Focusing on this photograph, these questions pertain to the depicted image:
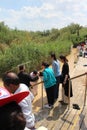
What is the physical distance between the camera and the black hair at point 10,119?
3.68ft

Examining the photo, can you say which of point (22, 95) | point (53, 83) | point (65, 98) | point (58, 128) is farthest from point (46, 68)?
point (22, 95)

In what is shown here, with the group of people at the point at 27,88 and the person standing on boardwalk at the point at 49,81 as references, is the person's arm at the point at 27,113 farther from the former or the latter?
the person standing on boardwalk at the point at 49,81

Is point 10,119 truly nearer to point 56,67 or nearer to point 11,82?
point 11,82

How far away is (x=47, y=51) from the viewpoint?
20281 millimetres

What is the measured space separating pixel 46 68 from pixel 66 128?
1747 mm

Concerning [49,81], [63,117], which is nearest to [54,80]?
[49,81]

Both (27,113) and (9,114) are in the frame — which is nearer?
(9,114)

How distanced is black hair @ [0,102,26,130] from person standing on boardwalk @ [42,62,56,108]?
5.47m

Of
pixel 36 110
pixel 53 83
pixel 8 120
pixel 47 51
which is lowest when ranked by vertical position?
pixel 47 51

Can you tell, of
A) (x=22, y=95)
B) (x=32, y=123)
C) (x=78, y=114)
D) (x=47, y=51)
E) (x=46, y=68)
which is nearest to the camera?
(x=22, y=95)

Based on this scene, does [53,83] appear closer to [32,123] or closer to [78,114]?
[78,114]

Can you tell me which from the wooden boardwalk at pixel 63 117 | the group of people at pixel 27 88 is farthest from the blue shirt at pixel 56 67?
the wooden boardwalk at pixel 63 117

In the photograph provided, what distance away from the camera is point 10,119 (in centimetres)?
113

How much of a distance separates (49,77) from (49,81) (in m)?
0.11
